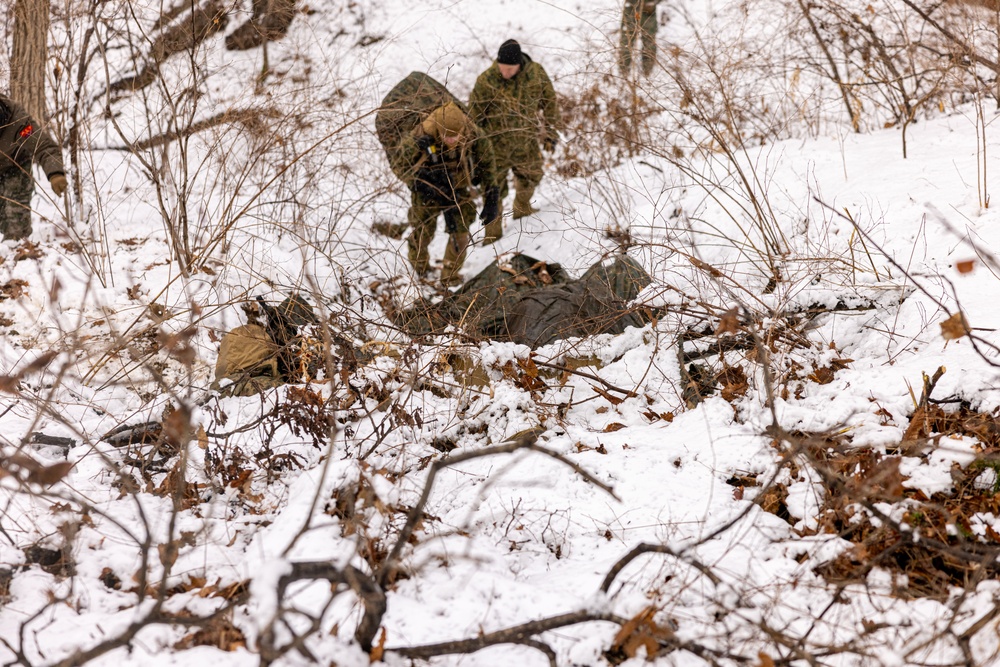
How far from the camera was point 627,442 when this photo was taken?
3.50 metres

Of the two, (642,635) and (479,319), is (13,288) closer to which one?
(479,319)

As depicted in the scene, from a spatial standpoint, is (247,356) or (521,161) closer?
(247,356)

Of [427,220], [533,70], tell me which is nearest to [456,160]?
[427,220]

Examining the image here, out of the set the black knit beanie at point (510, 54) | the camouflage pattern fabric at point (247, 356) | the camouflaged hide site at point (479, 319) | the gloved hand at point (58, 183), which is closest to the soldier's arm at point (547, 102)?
the black knit beanie at point (510, 54)

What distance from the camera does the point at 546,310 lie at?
457 cm

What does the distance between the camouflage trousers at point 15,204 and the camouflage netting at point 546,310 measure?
3.64 meters

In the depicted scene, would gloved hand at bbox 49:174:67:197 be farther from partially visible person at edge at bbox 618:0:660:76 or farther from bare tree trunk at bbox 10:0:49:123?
partially visible person at edge at bbox 618:0:660:76

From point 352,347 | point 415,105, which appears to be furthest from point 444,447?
point 415,105

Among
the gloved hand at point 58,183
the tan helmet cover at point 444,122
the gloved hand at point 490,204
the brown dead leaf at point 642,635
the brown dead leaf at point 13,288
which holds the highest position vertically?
the tan helmet cover at point 444,122

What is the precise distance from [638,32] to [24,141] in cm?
455

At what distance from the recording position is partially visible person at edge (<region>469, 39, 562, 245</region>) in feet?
19.4

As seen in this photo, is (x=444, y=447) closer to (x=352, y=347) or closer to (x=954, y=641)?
(x=352, y=347)

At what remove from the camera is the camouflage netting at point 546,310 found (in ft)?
14.2

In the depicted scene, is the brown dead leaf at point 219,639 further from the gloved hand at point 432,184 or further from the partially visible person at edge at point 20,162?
the partially visible person at edge at point 20,162
